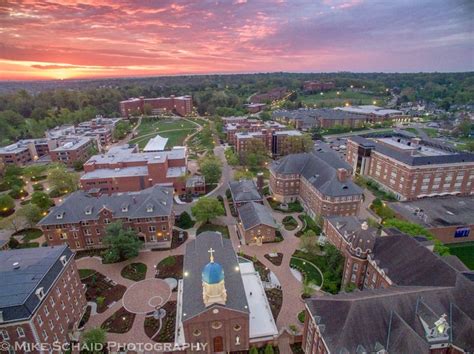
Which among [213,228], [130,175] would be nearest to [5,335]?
[213,228]

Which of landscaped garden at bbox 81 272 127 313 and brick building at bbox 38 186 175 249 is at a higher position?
brick building at bbox 38 186 175 249

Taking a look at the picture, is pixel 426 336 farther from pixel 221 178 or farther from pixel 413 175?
pixel 221 178

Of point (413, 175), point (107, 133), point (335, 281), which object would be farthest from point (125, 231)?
point (107, 133)

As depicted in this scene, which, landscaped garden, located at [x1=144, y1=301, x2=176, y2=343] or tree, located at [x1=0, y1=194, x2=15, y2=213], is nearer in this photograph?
landscaped garden, located at [x1=144, y1=301, x2=176, y2=343]

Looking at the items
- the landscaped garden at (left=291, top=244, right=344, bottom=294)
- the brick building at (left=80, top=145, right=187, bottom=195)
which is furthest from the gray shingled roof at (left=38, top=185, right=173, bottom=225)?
the landscaped garden at (left=291, top=244, right=344, bottom=294)

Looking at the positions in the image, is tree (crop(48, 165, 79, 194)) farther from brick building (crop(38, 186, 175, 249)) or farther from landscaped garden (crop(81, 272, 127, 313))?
landscaped garden (crop(81, 272, 127, 313))

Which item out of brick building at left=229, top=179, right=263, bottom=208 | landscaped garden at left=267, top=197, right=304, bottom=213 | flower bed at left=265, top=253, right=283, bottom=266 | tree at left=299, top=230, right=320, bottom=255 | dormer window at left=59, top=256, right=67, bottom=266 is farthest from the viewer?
landscaped garden at left=267, top=197, right=304, bottom=213
